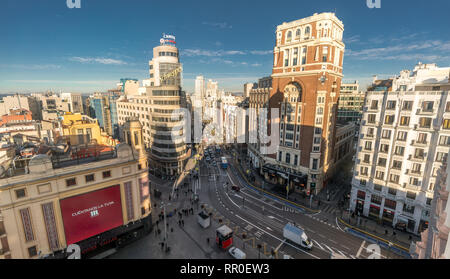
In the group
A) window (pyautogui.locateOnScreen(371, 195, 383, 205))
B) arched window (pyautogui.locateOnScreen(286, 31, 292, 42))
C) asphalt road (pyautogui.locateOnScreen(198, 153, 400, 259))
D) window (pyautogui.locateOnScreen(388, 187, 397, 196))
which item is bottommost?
asphalt road (pyautogui.locateOnScreen(198, 153, 400, 259))

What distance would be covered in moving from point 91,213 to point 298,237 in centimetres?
3504

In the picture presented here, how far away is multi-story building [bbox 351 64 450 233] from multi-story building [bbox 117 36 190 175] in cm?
5127

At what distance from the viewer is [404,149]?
133 feet

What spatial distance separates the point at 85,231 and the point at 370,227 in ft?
177

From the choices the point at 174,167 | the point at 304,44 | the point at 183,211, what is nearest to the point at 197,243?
the point at 183,211

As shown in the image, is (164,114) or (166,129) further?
(166,129)

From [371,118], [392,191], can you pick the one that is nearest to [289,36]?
[371,118]

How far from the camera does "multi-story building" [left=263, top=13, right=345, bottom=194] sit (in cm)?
5056

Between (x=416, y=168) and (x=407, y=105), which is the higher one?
(x=407, y=105)

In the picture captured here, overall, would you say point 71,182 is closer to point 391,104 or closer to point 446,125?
point 391,104

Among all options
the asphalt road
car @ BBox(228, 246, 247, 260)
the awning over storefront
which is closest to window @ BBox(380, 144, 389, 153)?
the awning over storefront

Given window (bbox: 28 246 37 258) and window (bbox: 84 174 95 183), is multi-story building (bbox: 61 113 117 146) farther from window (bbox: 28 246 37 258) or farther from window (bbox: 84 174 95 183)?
window (bbox: 28 246 37 258)

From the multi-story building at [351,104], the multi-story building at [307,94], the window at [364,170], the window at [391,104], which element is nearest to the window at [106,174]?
the multi-story building at [307,94]
